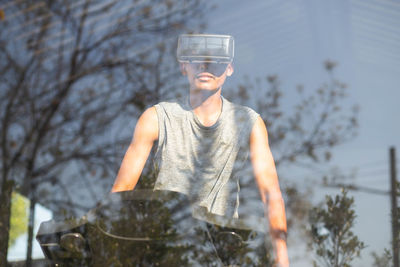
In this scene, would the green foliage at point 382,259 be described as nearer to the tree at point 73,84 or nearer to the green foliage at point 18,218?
the tree at point 73,84

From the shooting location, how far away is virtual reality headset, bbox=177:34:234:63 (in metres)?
1.61

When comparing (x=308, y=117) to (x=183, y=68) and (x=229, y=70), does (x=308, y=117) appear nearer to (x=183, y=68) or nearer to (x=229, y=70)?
(x=229, y=70)

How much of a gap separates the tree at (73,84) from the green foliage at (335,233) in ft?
2.54

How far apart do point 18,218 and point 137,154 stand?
0.95 metres

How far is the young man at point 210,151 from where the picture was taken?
60.2 inches

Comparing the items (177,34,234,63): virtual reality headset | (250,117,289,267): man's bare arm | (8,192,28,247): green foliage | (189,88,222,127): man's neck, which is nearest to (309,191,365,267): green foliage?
(250,117,289,267): man's bare arm

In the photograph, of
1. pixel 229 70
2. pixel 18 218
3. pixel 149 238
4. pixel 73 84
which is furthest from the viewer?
pixel 73 84

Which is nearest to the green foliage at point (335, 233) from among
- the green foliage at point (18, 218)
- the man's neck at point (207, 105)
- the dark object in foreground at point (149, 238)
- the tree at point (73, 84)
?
the dark object in foreground at point (149, 238)

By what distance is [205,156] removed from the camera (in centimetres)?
154

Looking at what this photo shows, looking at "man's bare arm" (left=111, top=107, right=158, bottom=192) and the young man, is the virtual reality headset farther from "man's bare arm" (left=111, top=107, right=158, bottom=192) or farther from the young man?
"man's bare arm" (left=111, top=107, right=158, bottom=192)

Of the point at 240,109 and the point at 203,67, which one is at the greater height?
the point at 203,67

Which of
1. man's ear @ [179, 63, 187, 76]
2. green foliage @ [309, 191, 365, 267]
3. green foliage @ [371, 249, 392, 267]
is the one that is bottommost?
green foliage @ [371, 249, 392, 267]

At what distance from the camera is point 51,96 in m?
2.51

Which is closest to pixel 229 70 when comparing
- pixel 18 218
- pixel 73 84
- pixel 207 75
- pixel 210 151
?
pixel 207 75
